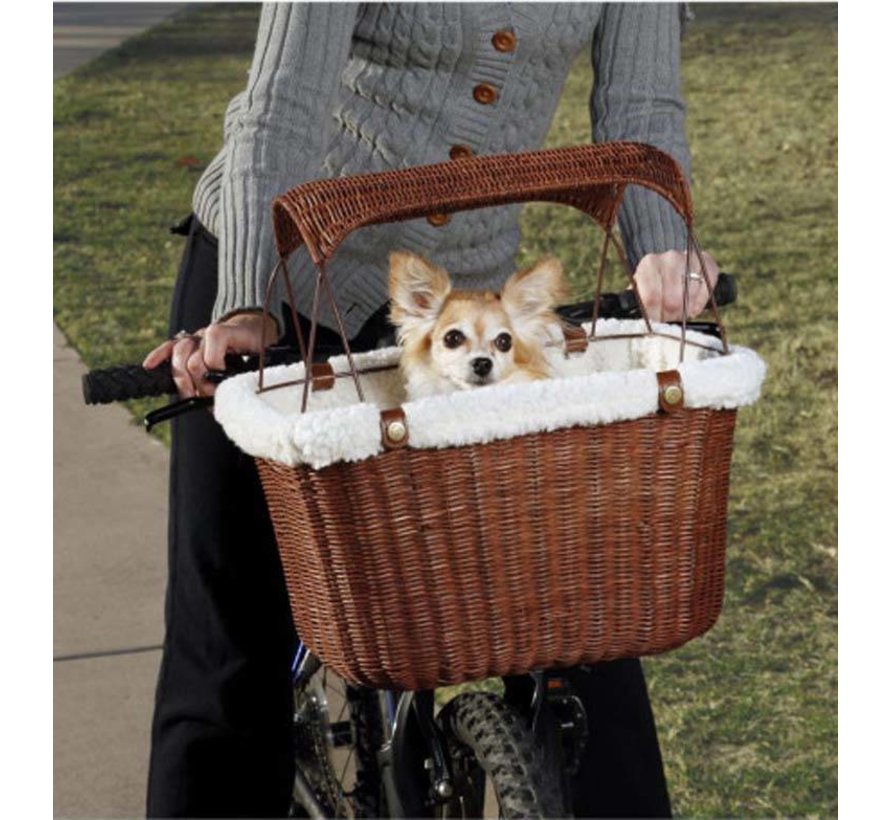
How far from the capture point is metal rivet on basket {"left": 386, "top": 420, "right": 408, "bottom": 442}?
7.52ft

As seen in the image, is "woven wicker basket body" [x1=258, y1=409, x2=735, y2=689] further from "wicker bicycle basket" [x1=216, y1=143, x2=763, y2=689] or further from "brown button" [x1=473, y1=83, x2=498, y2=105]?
"brown button" [x1=473, y1=83, x2=498, y2=105]

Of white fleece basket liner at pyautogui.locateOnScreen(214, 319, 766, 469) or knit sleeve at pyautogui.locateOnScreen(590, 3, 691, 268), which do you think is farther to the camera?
knit sleeve at pyautogui.locateOnScreen(590, 3, 691, 268)

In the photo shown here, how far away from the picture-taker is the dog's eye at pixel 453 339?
8.51ft

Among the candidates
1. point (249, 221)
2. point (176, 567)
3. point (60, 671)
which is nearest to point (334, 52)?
point (249, 221)

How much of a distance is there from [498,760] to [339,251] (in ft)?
3.10

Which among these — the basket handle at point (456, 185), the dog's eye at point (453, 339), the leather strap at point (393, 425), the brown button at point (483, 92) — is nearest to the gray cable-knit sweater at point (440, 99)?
the brown button at point (483, 92)

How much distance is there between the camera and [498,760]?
2748 mm

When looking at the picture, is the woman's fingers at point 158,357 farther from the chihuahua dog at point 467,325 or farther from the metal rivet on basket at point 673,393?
the metal rivet on basket at point 673,393

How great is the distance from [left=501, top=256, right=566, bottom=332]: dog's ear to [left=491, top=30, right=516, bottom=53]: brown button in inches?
22.5

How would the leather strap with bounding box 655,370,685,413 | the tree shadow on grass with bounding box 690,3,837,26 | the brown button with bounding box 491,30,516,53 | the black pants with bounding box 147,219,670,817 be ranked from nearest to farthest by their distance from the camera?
1. the leather strap with bounding box 655,370,685,413
2. the brown button with bounding box 491,30,516,53
3. the black pants with bounding box 147,219,670,817
4. the tree shadow on grass with bounding box 690,3,837,26

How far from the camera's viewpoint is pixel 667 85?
3170mm

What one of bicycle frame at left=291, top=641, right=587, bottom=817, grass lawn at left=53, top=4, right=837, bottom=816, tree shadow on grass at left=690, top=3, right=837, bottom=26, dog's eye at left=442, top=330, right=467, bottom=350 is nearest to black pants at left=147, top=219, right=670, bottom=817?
bicycle frame at left=291, top=641, right=587, bottom=817

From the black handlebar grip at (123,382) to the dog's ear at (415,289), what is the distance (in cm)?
37

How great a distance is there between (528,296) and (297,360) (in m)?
0.42
